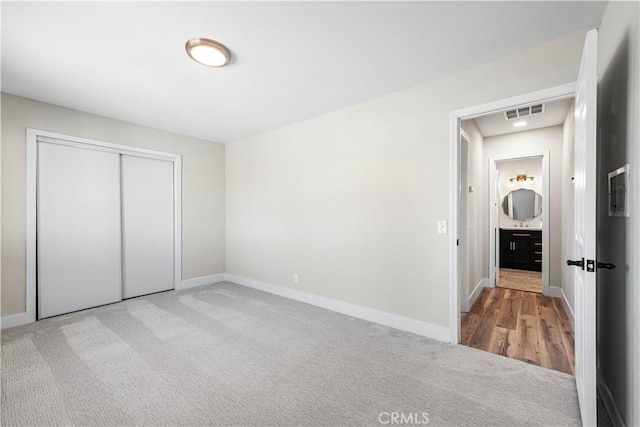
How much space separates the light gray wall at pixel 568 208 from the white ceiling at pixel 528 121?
0.09 metres

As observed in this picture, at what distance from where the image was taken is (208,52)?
2203 mm

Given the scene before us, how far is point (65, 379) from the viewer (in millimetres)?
2059

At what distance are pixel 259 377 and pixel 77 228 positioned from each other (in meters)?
3.12

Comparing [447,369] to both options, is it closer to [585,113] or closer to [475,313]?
[475,313]

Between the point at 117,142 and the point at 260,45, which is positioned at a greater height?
the point at 260,45

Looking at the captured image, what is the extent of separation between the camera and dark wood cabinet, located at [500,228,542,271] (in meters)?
5.70

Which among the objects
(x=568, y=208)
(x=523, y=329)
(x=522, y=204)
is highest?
(x=522, y=204)

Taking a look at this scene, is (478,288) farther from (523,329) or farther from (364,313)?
(364,313)

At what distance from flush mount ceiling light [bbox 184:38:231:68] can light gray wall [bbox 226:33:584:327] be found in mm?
1581

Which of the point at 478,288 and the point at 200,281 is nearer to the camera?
the point at 478,288

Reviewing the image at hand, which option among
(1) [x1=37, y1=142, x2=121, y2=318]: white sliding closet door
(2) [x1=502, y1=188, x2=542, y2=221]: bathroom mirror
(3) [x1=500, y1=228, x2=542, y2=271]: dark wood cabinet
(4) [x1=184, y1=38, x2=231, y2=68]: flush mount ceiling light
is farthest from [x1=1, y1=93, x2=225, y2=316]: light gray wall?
(2) [x1=502, y1=188, x2=542, y2=221]: bathroom mirror

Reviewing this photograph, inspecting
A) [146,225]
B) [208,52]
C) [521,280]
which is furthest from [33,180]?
[521,280]
